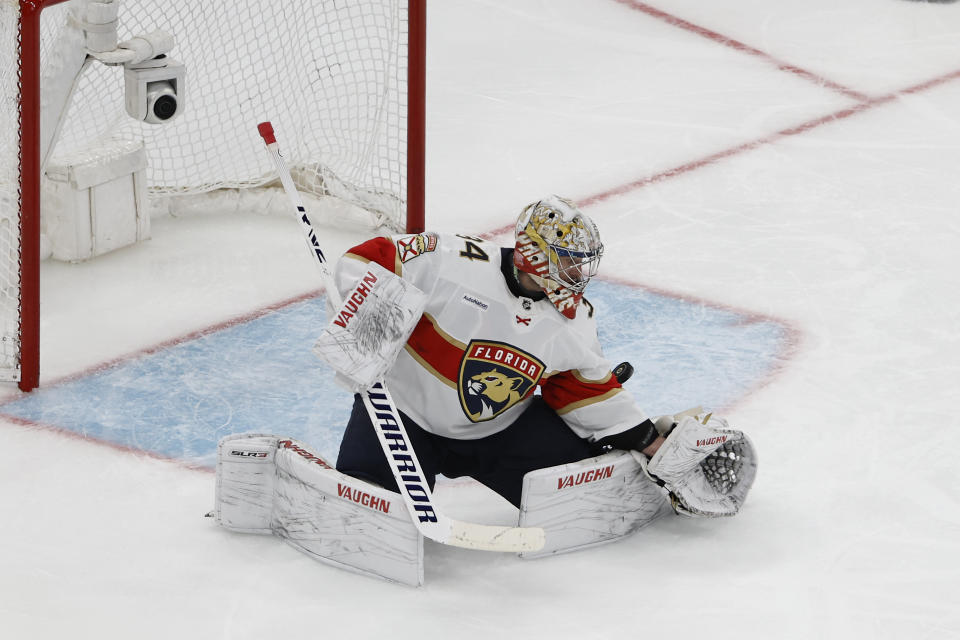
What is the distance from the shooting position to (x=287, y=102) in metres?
5.16

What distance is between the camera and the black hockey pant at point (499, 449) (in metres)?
3.22

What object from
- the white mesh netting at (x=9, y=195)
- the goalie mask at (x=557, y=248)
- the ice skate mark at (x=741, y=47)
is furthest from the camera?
the ice skate mark at (x=741, y=47)

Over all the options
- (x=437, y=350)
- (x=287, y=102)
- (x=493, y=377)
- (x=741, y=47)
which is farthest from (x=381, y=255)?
(x=741, y=47)

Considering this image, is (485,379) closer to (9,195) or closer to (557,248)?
(557,248)

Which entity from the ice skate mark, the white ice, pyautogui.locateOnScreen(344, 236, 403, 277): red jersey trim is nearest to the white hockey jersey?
pyautogui.locateOnScreen(344, 236, 403, 277): red jersey trim

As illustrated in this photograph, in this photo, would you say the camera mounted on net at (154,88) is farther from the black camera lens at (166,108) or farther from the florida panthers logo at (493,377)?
the florida panthers logo at (493,377)

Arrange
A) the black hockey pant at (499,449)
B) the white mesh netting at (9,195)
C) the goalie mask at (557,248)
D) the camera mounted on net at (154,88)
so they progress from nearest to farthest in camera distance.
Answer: the goalie mask at (557,248) → the black hockey pant at (499,449) → the white mesh netting at (9,195) → the camera mounted on net at (154,88)

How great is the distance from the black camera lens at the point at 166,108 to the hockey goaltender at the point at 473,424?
1.16 metres

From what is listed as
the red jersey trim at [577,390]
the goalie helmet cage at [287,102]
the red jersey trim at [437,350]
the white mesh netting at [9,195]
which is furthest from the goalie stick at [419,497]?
the goalie helmet cage at [287,102]

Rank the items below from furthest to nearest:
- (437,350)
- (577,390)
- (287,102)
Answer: (287,102) < (577,390) < (437,350)

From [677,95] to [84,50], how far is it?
2.84 meters

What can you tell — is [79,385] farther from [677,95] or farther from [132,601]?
[677,95]

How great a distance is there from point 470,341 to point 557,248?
24 cm

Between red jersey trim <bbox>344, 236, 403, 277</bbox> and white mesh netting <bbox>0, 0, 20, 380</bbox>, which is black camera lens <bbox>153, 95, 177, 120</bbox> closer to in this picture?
white mesh netting <bbox>0, 0, 20, 380</bbox>
